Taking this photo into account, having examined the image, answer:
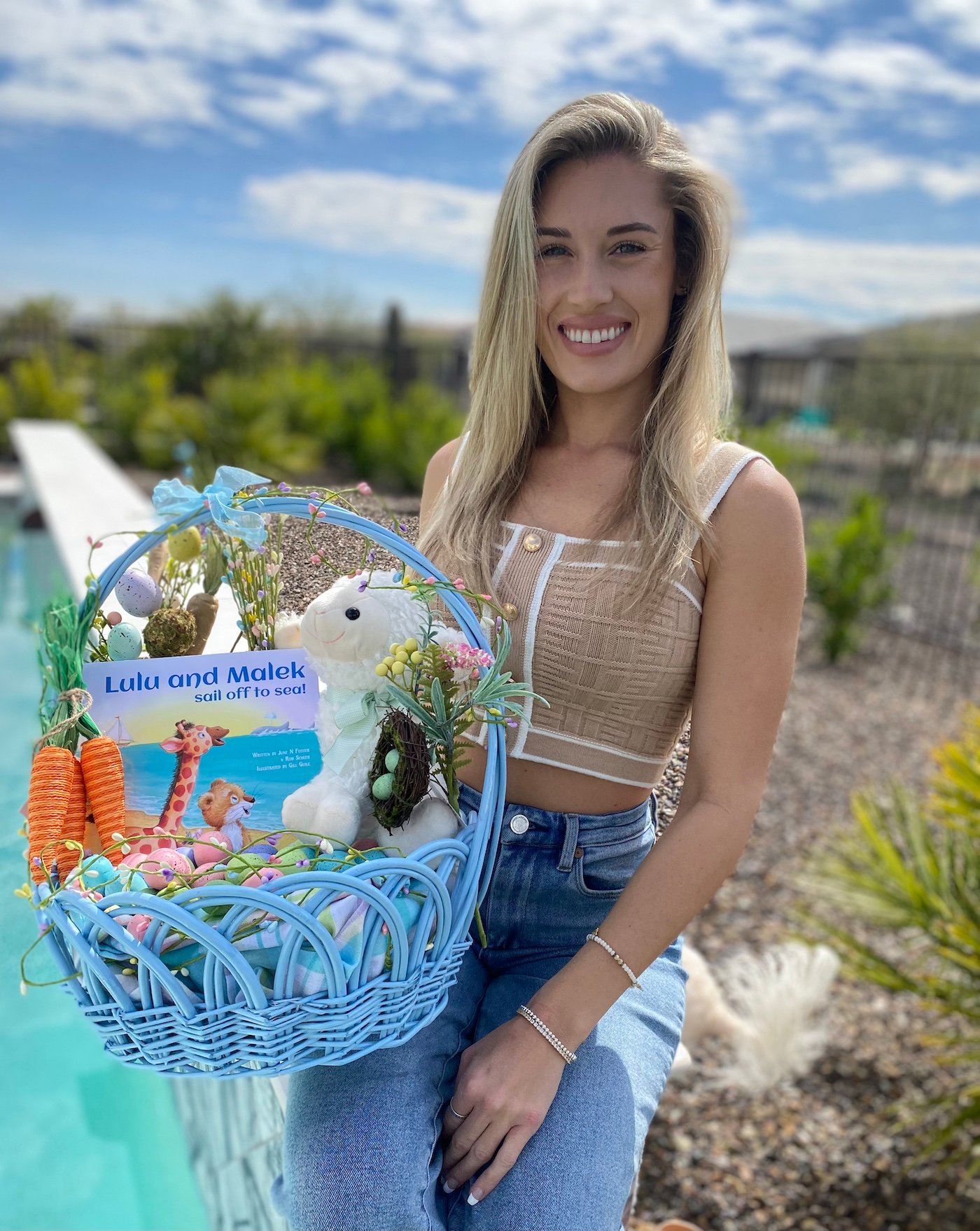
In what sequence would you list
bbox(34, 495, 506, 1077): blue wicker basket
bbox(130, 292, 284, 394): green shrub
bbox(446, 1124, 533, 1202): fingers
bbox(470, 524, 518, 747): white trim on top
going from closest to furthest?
bbox(34, 495, 506, 1077): blue wicker basket < bbox(446, 1124, 533, 1202): fingers < bbox(470, 524, 518, 747): white trim on top < bbox(130, 292, 284, 394): green shrub

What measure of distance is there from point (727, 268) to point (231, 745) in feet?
3.17

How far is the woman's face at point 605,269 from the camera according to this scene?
1.26 meters

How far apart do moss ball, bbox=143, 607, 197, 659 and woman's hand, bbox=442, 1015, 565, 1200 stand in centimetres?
62

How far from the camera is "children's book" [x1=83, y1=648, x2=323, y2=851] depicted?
1017 millimetres

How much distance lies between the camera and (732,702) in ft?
3.93

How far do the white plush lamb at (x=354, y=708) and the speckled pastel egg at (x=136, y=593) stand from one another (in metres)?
0.21

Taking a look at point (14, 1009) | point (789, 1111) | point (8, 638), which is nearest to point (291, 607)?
point (14, 1009)

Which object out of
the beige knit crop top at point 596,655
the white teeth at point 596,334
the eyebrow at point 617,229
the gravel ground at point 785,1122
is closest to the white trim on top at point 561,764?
the beige knit crop top at point 596,655

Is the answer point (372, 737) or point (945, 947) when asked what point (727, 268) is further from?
point (945, 947)

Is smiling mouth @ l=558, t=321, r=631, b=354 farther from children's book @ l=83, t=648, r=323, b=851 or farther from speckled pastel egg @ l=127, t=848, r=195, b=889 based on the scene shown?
speckled pastel egg @ l=127, t=848, r=195, b=889

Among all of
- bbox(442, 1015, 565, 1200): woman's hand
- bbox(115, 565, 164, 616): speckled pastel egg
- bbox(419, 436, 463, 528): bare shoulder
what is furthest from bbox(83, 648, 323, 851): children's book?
bbox(419, 436, 463, 528): bare shoulder

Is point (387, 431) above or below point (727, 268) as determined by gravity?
below

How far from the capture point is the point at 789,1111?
7.49 feet

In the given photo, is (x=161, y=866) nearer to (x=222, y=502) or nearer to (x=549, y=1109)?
(x=222, y=502)
